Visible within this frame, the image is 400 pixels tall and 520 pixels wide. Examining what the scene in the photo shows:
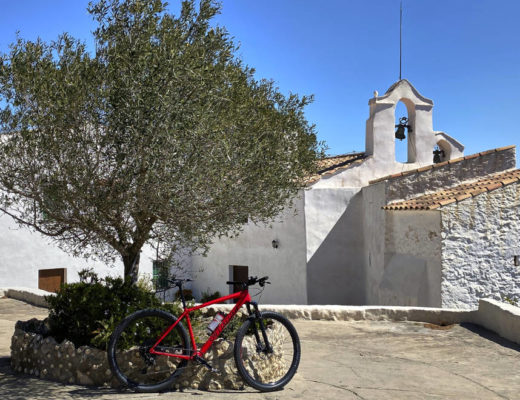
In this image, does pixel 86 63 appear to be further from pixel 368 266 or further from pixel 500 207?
pixel 368 266

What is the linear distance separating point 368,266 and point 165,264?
977cm

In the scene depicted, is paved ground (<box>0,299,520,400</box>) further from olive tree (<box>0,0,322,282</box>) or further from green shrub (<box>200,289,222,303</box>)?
green shrub (<box>200,289,222,303</box>)

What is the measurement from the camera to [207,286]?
2291cm

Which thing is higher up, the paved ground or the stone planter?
the stone planter

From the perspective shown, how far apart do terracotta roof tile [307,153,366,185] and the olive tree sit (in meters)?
10.7

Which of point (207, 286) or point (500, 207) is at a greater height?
point (500, 207)

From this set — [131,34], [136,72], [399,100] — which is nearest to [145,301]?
[136,72]

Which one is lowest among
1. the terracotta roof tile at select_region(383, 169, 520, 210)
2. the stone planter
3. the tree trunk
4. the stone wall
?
the stone planter

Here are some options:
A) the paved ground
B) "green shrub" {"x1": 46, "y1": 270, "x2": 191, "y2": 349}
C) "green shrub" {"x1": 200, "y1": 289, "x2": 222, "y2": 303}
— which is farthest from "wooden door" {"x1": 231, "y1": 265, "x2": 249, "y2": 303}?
"green shrub" {"x1": 46, "y1": 270, "x2": 191, "y2": 349}

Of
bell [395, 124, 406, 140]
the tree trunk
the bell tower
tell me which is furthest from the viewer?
bell [395, 124, 406, 140]

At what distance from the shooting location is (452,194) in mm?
15242

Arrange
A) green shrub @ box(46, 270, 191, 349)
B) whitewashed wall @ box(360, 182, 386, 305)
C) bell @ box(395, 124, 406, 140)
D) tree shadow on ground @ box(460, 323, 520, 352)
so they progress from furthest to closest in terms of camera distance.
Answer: bell @ box(395, 124, 406, 140) < whitewashed wall @ box(360, 182, 386, 305) < tree shadow on ground @ box(460, 323, 520, 352) < green shrub @ box(46, 270, 191, 349)

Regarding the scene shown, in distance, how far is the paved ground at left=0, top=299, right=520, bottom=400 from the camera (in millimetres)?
5977

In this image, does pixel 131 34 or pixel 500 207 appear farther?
pixel 500 207
